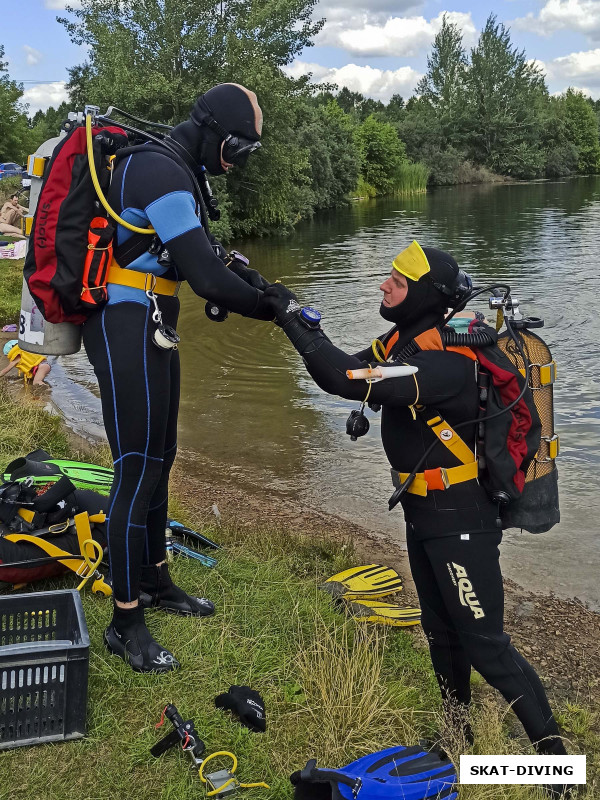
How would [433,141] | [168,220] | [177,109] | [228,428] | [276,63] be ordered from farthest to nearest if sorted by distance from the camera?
[433,141]
[276,63]
[177,109]
[228,428]
[168,220]

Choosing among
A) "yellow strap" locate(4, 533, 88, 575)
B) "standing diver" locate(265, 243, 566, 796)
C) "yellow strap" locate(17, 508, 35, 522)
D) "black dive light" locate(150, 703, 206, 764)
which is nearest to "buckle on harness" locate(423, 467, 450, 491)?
"standing diver" locate(265, 243, 566, 796)

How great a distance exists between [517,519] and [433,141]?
2504 inches

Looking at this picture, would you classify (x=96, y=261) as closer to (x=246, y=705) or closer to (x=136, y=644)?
(x=136, y=644)

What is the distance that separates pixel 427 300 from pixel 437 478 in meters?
0.66

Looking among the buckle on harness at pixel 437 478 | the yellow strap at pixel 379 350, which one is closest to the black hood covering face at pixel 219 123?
the yellow strap at pixel 379 350

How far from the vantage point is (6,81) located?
35750 millimetres

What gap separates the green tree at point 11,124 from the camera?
33.0 meters

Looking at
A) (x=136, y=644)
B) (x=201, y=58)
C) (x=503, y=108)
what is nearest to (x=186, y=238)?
(x=136, y=644)

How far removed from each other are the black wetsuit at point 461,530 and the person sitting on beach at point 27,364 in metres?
7.41

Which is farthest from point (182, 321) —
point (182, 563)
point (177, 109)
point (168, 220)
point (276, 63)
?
point (276, 63)

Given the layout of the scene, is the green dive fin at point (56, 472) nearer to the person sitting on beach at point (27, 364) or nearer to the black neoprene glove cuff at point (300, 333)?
the black neoprene glove cuff at point (300, 333)

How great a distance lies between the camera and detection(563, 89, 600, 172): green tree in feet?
236

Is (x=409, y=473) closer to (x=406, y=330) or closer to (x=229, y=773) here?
(x=406, y=330)

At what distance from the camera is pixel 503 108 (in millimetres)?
71000
